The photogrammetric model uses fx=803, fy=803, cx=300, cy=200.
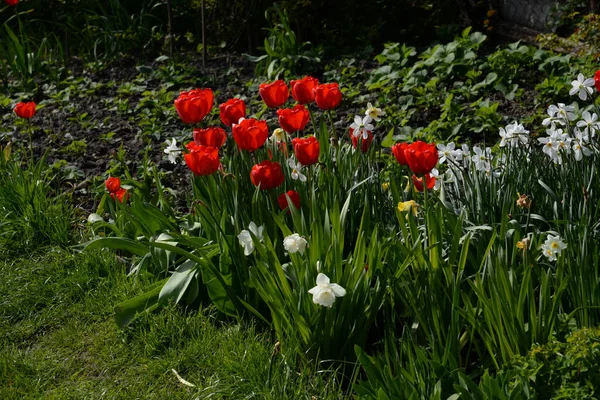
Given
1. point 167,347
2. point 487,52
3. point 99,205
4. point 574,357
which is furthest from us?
point 487,52

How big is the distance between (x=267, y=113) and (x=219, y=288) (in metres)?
2.46

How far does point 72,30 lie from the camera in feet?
25.2

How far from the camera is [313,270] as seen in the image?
263 cm

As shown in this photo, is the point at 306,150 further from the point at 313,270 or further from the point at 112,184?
the point at 112,184

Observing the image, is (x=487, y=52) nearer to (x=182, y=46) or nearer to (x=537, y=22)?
(x=537, y=22)

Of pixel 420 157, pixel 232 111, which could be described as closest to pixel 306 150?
pixel 420 157

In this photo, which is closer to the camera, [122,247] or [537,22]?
[122,247]

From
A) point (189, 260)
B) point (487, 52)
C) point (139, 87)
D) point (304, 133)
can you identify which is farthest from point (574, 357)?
point (139, 87)

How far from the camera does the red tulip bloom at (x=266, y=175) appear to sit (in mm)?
2787

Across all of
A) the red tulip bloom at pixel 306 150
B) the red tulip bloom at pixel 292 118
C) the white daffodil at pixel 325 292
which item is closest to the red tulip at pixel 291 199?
the red tulip bloom at pixel 306 150

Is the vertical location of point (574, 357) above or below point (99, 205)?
above

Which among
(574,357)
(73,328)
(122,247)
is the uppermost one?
(574,357)

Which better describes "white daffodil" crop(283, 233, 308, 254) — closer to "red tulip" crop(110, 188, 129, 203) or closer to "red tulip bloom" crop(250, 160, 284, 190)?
"red tulip bloom" crop(250, 160, 284, 190)

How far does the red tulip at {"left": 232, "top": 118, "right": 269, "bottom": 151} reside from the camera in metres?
2.91
